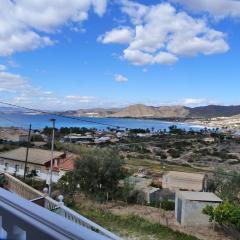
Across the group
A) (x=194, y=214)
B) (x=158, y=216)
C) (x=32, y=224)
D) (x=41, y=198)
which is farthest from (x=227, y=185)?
(x=32, y=224)

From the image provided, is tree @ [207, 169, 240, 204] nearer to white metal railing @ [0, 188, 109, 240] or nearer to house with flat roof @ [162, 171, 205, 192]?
house with flat roof @ [162, 171, 205, 192]

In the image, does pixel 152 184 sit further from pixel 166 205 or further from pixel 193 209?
pixel 193 209

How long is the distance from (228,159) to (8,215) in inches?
3098

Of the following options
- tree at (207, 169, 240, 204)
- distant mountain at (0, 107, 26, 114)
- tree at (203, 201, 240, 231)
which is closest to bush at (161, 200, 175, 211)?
tree at (207, 169, 240, 204)

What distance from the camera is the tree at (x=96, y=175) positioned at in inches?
1112

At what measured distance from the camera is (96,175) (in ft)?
93.5

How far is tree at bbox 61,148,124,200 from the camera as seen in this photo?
92.6 ft

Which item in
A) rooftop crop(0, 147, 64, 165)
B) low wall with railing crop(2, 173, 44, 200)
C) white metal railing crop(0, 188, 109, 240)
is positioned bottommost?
rooftop crop(0, 147, 64, 165)

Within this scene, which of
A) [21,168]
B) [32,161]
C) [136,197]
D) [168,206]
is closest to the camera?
[168,206]

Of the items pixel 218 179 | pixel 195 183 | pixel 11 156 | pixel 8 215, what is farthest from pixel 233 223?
pixel 11 156

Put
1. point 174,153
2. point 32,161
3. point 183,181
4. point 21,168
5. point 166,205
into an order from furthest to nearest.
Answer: point 174,153 → point 21,168 → point 32,161 → point 183,181 → point 166,205

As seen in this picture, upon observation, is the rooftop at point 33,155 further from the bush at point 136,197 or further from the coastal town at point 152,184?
the bush at point 136,197

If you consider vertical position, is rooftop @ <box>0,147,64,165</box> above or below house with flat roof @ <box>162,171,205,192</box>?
above

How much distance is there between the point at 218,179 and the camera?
34781mm
